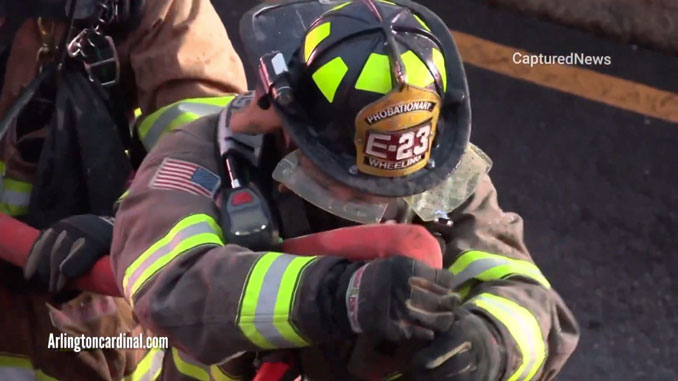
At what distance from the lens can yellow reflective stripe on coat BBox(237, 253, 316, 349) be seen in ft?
6.12

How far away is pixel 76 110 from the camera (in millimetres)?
2602

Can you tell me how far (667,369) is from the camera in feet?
12.7

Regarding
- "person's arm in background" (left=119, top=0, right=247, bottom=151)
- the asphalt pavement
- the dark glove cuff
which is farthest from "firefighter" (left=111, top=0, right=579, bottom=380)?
the asphalt pavement

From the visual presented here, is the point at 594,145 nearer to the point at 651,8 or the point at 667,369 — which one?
the point at 651,8

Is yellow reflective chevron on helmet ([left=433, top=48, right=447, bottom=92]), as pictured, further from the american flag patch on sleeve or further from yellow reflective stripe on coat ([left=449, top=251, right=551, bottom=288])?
the american flag patch on sleeve

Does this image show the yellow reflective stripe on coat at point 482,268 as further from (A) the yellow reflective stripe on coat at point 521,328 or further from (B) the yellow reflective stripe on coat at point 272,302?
(B) the yellow reflective stripe on coat at point 272,302

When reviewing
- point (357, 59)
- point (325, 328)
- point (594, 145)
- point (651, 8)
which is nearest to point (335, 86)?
point (357, 59)

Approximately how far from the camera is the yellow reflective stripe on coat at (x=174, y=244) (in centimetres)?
203

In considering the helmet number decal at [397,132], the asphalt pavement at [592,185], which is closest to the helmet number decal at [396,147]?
the helmet number decal at [397,132]

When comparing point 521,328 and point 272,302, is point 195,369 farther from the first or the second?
point 521,328

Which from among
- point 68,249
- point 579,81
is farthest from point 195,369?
point 579,81

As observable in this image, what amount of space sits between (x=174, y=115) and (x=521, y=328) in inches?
37.3

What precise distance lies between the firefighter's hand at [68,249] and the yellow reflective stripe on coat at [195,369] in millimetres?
254

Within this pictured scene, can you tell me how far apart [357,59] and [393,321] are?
19.4 inches
